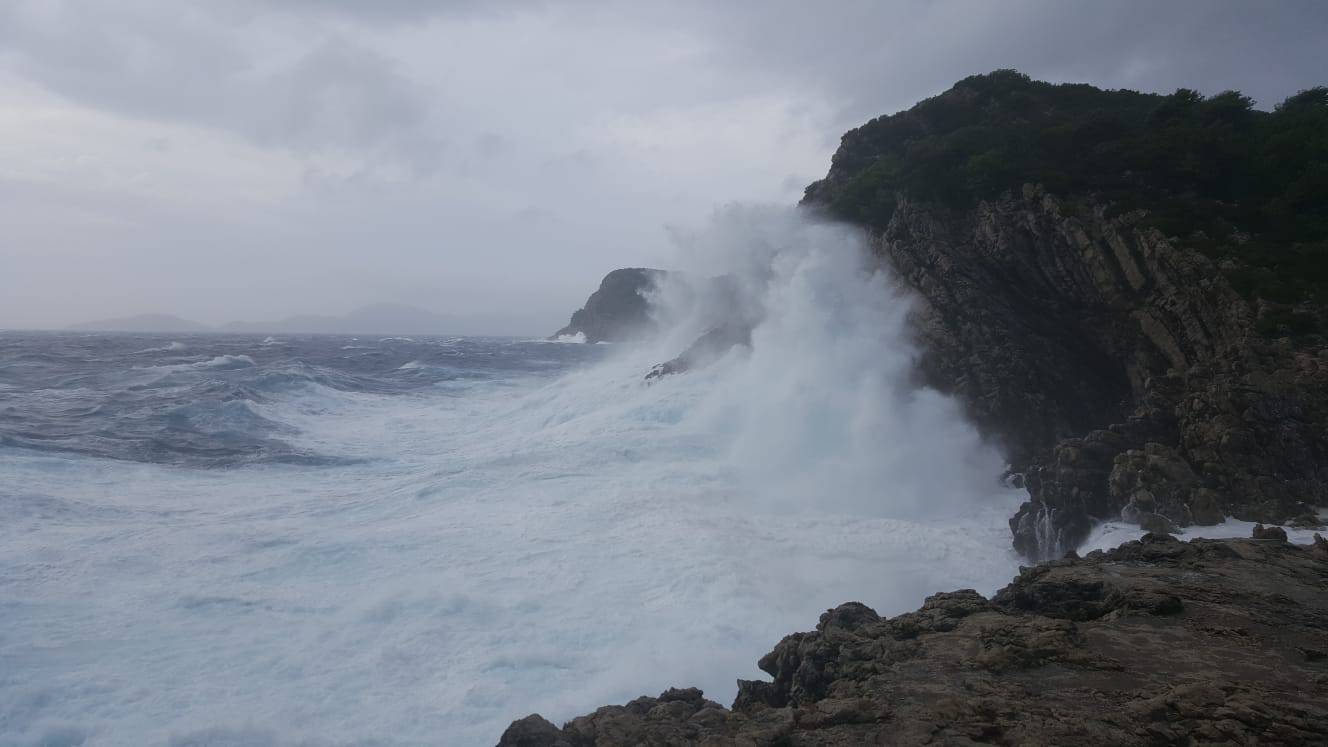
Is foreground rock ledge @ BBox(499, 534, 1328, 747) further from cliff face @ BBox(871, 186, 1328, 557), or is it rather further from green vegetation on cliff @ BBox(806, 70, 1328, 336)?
green vegetation on cliff @ BBox(806, 70, 1328, 336)

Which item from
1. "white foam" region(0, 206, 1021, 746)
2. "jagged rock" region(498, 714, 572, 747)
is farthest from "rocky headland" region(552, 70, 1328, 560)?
"jagged rock" region(498, 714, 572, 747)

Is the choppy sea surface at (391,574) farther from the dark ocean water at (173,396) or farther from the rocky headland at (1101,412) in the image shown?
the rocky headland at (1101,412)

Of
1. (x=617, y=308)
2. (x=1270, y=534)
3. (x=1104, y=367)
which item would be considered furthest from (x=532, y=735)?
(x=617, y=308)

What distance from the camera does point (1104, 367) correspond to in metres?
16.5

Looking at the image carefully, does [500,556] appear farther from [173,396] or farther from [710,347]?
[173,396]

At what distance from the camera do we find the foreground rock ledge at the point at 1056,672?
4609 mm

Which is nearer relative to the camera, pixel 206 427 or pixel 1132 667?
pixel 1132 667

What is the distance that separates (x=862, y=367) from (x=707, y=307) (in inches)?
848

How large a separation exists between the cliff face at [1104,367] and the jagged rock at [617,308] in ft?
231

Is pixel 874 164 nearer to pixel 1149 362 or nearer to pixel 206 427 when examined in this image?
pixel 1149 362

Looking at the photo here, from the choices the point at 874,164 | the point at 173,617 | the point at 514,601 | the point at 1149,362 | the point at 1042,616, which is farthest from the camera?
the point at 874,164

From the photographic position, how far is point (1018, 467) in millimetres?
15641

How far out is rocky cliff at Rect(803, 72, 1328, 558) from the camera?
10.9 m

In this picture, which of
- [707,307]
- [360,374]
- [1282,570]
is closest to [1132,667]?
[1282,570]
